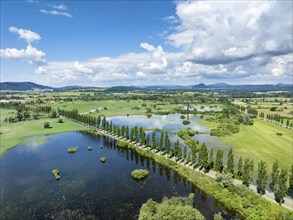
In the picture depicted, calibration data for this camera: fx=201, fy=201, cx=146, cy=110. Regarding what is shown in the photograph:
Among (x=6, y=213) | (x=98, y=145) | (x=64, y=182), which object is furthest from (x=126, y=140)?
(x=6, y=213)

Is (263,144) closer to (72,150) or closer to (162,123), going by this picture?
(162,123)

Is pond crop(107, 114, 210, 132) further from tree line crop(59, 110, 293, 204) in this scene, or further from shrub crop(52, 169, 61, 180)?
shrub crop(52, 169, 61, 180)

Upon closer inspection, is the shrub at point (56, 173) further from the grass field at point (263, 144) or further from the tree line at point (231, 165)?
the grass field at point (263, 144)

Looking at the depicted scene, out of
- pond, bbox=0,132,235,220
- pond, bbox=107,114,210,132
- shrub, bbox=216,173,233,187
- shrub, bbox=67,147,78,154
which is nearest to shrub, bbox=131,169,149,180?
pond, bbox=0,132,235,220

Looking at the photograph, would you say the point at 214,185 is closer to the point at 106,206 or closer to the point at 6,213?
the point at 106,206

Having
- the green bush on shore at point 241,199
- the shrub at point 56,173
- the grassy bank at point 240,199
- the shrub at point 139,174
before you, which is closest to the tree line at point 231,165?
the green bush on shore at point 241,199

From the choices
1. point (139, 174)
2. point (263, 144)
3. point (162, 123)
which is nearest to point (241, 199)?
point (139, 174)
